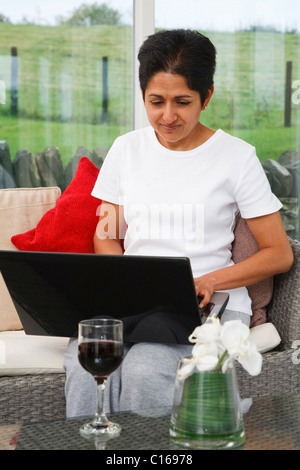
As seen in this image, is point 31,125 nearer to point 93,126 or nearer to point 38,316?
point 93,126

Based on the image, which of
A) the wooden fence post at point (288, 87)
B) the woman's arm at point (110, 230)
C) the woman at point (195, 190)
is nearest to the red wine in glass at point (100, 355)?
the woman at point (195, 190)

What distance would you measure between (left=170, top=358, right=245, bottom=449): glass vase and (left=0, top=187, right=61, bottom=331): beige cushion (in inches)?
44.5

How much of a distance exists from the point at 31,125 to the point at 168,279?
195cm

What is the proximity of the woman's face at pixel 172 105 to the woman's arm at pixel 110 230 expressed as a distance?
0.28m

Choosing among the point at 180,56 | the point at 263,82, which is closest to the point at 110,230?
the point at 180,56

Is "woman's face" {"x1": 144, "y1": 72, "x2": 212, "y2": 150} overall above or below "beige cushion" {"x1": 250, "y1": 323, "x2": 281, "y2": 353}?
above

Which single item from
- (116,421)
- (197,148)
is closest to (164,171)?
(197,148)

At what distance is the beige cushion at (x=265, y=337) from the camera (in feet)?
6.33

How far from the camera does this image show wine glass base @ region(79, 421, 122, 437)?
1.22 m

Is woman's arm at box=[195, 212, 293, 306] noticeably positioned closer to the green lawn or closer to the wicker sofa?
the wicker sofa

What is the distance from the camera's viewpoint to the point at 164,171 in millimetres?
1996

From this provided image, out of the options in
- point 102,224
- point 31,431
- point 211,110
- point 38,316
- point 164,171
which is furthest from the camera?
point 211,110

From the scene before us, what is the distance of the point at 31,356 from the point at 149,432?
2.29 ft

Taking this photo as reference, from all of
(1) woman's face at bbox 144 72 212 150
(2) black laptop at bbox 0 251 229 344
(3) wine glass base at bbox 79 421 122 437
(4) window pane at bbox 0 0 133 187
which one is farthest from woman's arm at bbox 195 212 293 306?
(4) window pane at bbox 0 0 133 187
